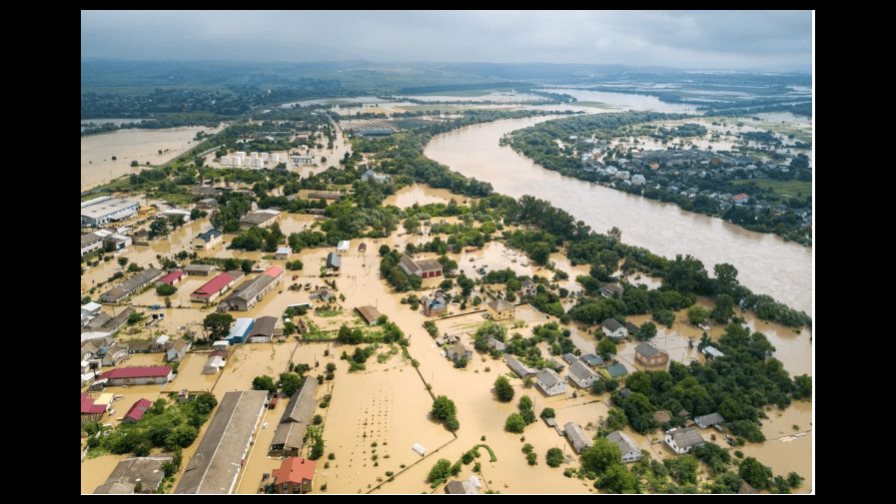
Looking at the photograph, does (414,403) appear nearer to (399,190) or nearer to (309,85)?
(399,190)

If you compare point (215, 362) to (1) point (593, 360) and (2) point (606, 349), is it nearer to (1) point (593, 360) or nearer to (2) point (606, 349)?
(1) point (593, 360)

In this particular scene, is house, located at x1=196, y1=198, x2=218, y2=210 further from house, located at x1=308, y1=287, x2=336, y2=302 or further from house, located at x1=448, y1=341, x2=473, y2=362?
house, located at x1=448, y1=341, x2=473, y2=362

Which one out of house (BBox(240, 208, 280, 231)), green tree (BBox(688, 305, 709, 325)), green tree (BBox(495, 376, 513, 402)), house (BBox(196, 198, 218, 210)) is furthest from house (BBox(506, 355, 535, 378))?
house (BBox(196, 198, 218, 210))

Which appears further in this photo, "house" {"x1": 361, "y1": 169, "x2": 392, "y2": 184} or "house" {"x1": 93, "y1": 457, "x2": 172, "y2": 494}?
"house" {"x1": 361, "y1": 169, "x2": 392, "y2": 184}

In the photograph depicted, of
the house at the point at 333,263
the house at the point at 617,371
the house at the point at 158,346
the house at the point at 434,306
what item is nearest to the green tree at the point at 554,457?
the house at the point at 617,371
